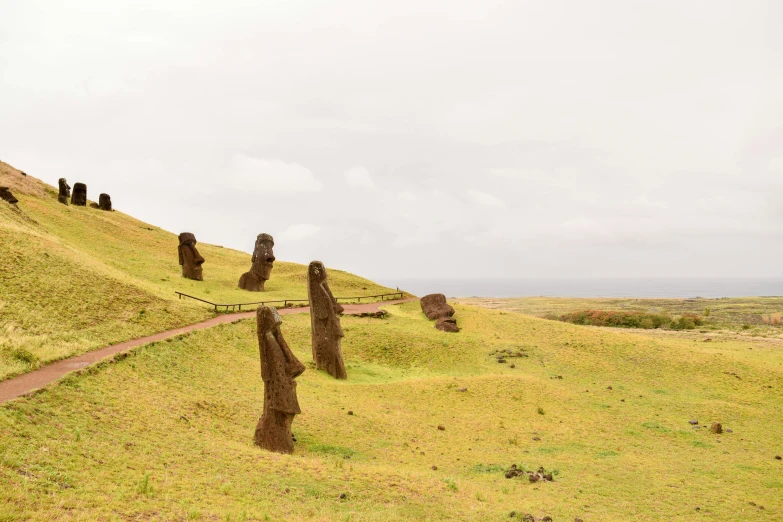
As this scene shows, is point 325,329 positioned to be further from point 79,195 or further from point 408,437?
point 79,195

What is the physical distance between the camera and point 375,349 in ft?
105

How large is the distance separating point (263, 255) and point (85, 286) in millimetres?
18437

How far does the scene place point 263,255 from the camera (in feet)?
151

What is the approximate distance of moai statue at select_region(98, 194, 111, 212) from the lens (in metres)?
72.3

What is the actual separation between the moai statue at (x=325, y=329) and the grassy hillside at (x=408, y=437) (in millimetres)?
1095

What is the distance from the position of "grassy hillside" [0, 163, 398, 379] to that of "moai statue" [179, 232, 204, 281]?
120 centimetres

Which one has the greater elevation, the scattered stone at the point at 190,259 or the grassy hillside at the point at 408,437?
the scattered stone at the point at 190,259

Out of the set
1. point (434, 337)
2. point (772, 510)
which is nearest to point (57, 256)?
point (434, 337)

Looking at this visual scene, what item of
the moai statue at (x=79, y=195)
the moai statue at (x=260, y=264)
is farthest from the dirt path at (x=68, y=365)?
the moai statue at (x=79, y=195)

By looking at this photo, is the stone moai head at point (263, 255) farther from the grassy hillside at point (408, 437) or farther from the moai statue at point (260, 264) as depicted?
the grassy hillside at point (408, 437)

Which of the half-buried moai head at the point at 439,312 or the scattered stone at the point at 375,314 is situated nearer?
the half-buried moai head at the point at 439,312

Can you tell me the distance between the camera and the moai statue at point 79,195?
6638 cm

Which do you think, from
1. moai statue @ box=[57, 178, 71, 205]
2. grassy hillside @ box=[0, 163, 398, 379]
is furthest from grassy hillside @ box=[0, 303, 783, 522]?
moai statue @ box=[57, 178, 71, 205]

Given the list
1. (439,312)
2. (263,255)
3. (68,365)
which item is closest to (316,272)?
(68,365)
